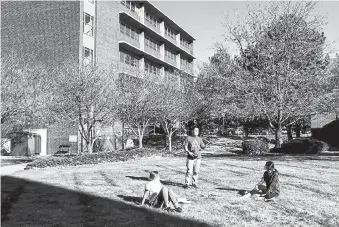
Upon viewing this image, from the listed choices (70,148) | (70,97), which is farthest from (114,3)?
(70,97)

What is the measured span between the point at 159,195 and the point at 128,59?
115 ft

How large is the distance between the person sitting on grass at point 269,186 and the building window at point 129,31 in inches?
1342

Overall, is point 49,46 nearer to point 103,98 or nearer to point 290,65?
point 103,98

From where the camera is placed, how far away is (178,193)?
1110 centimetres

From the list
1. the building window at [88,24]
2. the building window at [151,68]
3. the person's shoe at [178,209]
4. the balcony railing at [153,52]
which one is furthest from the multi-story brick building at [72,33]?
the person's shoe at [178,209]

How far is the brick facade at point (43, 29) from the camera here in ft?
114

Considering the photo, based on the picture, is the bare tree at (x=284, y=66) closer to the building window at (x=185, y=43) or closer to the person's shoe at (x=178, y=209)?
the person's shoe at (x=178, y=209)

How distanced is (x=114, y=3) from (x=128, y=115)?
1577 centimetres

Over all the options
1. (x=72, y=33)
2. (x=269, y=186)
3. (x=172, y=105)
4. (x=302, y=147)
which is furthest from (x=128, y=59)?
(x=269, y=186)

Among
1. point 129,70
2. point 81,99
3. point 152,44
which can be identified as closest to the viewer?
point 81,99

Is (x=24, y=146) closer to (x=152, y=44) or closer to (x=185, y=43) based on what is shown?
(x=152, y=44)

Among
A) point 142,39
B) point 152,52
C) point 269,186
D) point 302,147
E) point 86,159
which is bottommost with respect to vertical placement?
point 269,186

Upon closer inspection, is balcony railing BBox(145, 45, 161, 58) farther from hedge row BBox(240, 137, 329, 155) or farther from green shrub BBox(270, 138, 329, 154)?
green shrub BBox(270, 138, 329, 154)

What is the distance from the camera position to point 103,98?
24.8 metres
